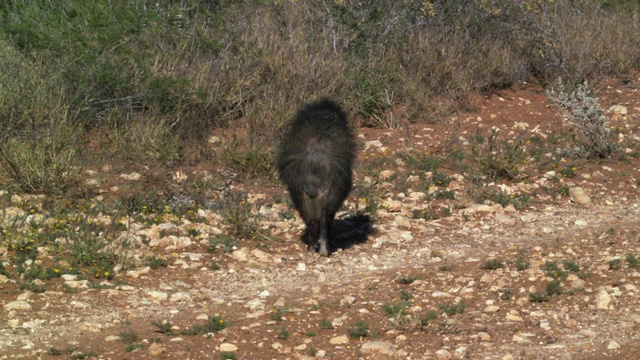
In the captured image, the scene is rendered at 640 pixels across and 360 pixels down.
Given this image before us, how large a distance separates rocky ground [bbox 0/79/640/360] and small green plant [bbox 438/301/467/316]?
0.03 feet

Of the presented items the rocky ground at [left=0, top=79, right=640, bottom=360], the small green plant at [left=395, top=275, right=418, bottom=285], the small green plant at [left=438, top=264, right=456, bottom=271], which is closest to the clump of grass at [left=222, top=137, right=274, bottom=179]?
the rocky ground at [left=0, top=79, right=640, bottom=360]

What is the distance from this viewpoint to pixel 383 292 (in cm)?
673

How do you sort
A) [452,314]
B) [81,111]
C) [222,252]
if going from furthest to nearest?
[81,111] < [222,252] < [452,314]

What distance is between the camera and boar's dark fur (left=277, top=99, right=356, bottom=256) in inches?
296

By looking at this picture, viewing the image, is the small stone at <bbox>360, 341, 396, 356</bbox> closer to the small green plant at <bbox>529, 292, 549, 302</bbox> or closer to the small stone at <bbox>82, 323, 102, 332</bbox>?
the small green plant at <bbox>529, 292, 549, 302</bbox>

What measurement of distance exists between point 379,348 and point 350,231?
302 centimetres

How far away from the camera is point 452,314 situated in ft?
20.5

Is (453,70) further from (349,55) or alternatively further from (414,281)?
(414,281)

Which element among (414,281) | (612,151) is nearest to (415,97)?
(612,151)

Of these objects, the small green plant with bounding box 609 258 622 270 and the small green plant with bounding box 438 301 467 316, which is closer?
the small green plant with bounding box 438 301 467 316

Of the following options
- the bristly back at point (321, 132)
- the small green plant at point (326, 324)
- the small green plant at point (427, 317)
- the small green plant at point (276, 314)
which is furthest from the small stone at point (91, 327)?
the bristly back at point (321, 132)

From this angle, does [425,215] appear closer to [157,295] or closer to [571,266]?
[571,266]

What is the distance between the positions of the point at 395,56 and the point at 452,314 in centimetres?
672

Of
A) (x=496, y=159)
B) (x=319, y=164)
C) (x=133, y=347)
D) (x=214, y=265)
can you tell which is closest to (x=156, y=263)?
(x=214, y=265)
